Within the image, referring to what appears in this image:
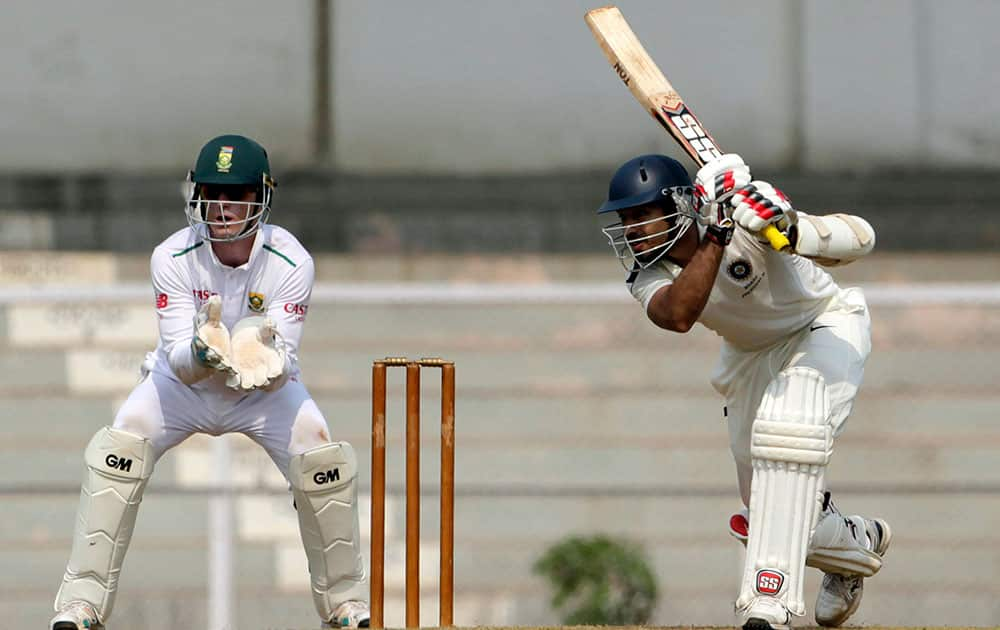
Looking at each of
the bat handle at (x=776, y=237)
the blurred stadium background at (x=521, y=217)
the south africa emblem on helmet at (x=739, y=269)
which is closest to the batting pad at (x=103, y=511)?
the south africa emblem on helmet at (x=739, y=269)

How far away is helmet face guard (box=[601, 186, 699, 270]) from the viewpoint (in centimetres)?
368

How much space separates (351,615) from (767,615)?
1029mm

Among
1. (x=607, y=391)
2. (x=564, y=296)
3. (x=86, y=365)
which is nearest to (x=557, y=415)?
(x=607, y=391)

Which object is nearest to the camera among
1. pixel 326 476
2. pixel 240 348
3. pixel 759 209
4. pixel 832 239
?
pixel 759 209

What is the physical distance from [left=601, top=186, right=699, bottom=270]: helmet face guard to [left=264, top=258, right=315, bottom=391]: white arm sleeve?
72cm

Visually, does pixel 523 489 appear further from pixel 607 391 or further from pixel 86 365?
pixel 86 365

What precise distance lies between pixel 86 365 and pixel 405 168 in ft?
6.77

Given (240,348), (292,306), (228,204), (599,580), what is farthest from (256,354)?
(599,580)

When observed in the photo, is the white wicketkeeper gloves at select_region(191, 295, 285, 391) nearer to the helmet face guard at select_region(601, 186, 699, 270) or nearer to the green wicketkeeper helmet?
the green wicketkeeper helmet

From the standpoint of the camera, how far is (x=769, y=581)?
354cm

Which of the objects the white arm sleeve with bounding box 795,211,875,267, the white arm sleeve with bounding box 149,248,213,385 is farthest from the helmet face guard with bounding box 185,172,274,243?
the white arm sleeve with bounding box 795,211,875,267

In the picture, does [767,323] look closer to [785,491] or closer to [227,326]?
[785,491]

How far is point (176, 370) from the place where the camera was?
379 cm

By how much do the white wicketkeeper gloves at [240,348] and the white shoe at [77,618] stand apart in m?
0.60
